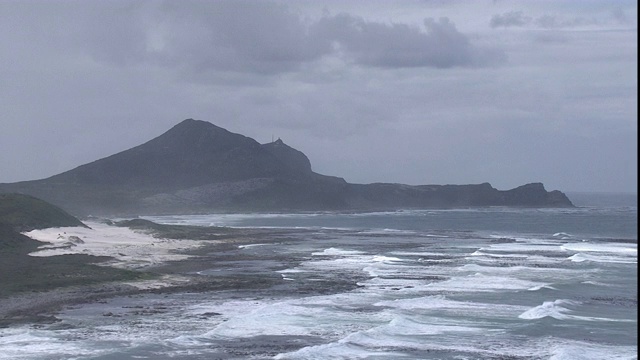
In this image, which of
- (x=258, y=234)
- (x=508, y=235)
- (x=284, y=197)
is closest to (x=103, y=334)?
(x=258, y=234)

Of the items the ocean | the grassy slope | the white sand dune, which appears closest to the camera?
the ocean

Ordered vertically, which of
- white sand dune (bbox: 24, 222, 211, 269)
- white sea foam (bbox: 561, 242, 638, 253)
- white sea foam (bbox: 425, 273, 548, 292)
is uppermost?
white sand dune (bbox: 24, 222, 211, 269)

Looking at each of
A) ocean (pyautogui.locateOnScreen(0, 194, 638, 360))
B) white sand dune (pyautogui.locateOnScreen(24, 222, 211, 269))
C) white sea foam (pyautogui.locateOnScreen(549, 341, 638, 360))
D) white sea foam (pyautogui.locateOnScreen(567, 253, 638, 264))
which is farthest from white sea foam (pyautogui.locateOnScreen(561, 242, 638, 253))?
white sea foam (pyautogui.locateOnScreen(549, 341, 638, 360))

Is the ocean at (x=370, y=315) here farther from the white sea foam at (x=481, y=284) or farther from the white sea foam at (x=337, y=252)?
the white sea foam at (x=337, y=252)

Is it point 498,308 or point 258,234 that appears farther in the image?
point 258,234

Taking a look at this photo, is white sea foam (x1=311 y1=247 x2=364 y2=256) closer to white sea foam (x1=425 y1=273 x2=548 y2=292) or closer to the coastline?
the coastline

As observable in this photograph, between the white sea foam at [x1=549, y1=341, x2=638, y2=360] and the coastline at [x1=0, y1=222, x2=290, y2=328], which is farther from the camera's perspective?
the coastline at [x1=0, y1=222, x2=290, y2=328]

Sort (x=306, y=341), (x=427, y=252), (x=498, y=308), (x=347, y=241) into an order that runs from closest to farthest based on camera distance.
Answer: (x=306, y=341) < (x=498, y=308) < (x=427, y=252) < (x=347, y=241)

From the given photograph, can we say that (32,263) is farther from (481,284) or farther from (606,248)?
(606,248)

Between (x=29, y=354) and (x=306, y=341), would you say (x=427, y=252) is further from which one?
(x=29, y=354)

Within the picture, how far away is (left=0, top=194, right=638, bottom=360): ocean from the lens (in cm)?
3061

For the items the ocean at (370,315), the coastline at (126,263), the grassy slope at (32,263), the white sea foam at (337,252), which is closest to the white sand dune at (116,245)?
the coastline at (126,263)

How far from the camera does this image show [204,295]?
143 feet

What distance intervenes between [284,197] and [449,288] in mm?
150103
